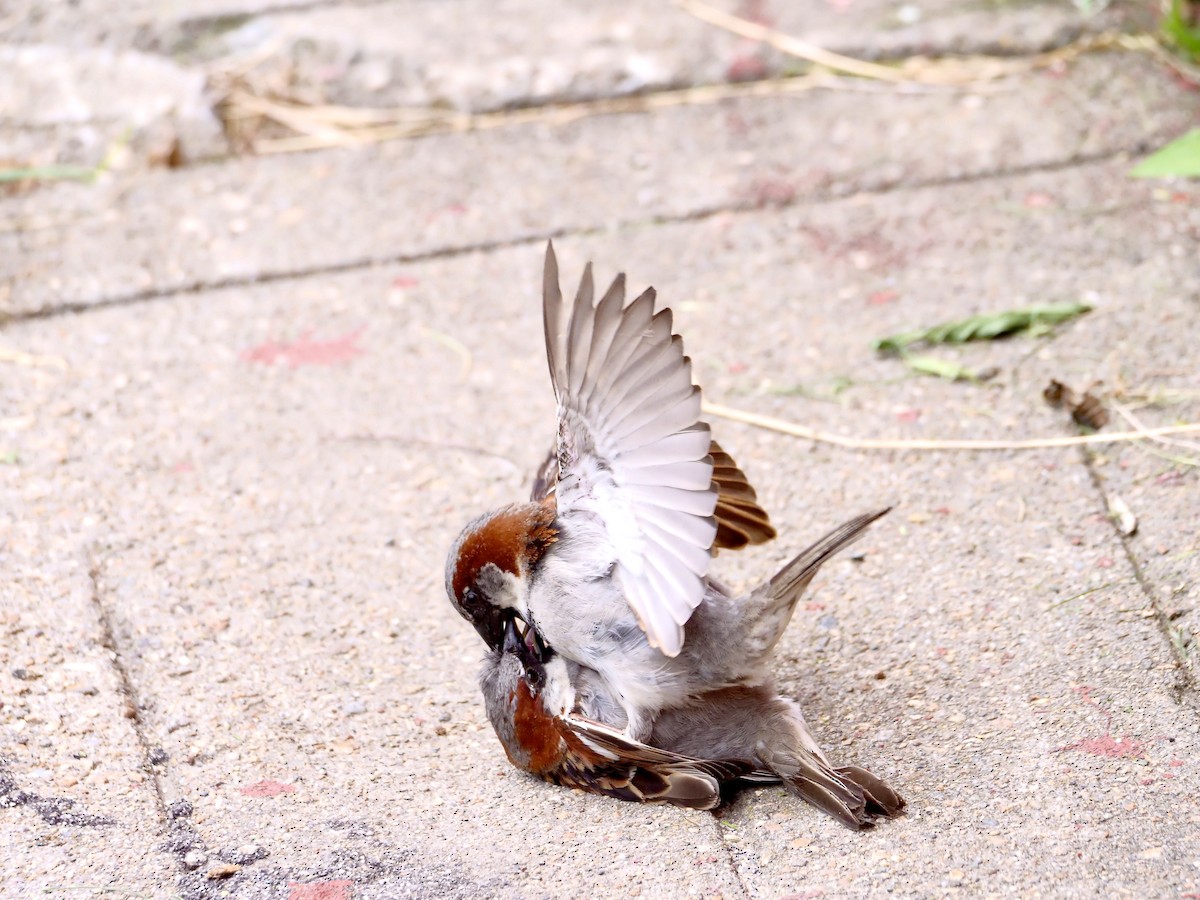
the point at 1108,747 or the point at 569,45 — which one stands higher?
the point at 569,45

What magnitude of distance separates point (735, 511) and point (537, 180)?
2.13 meters

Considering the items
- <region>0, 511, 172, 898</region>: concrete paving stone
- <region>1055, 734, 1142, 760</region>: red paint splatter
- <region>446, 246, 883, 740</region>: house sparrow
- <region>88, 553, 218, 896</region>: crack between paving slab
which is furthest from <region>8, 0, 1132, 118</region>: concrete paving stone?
<region>1055, 734, 1142, 760</region>: red paint splatter

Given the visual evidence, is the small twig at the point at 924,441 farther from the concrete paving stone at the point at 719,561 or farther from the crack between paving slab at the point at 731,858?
the crack between paving slab at the point at 731,858

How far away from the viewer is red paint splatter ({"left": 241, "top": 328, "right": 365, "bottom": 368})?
3909 mm

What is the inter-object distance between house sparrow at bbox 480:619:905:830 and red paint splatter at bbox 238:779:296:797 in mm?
390

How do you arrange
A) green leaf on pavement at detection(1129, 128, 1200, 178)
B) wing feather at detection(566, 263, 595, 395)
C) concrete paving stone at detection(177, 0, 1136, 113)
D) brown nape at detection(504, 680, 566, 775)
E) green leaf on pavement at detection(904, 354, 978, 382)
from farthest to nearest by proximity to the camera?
concrete paving stone at detection(177, 0, 1136, 113)
green leaf on pavement at detection(904, 354, 978, 382)
green leaf on pavement at detection(1129, 128, 1200, 178)
brown nape at detection(504, 680, 566, 775)
wing feather at detection(566, 263, 595, 395)

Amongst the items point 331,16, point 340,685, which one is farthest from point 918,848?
point 331,16

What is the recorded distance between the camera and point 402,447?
358 centimetres

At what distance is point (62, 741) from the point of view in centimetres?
259

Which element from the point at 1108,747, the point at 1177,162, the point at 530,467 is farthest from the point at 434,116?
the point at 1108,747

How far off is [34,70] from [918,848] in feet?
14.2

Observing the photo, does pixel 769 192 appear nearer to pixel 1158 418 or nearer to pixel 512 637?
pixel 1158 418

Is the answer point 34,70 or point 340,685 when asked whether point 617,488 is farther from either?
point 34,70

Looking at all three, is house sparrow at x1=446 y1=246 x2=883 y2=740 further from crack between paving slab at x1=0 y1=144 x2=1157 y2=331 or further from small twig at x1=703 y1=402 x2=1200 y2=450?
crack between paving slab at x1=0 y1=144 x2=1157 y2=331
